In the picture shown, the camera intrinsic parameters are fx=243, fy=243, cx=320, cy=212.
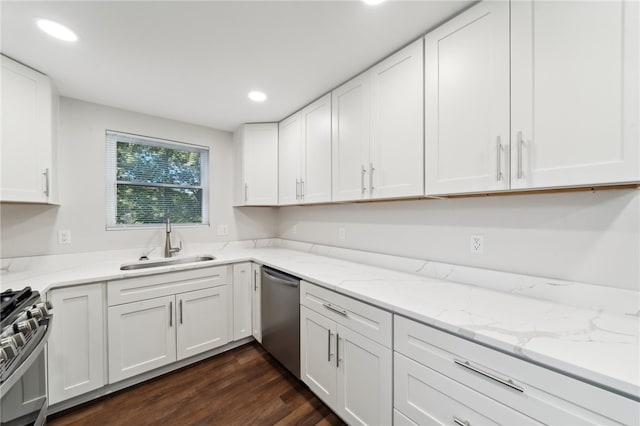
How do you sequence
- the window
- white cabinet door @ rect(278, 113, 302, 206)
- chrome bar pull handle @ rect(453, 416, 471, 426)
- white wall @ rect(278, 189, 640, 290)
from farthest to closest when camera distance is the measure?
1. white cabinet door @ rect(278, 113, 302, 206)
2. the window
3. white wall @ rect(278, 189, 640, 290)
4. chrome bar pull handle @ rect(453, 416, 471, 426)

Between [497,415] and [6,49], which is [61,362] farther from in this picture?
[497,415]

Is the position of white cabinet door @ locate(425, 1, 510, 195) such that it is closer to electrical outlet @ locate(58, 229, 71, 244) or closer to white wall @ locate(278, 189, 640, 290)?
white wall @ locate(278, 189, 640, 290)

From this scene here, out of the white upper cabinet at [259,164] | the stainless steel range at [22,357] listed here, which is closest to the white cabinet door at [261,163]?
the white upper cabinet at [259,164]

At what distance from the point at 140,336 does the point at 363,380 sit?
1.70 m

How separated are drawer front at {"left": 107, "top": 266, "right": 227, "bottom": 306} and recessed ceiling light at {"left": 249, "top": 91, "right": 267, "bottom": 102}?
5.09ft

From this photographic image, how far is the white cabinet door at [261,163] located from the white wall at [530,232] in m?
1.23

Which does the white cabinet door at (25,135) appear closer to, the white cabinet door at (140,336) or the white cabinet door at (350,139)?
the white cabinet door at (140,336)

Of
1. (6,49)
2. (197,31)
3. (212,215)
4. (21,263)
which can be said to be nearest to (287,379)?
(212,215)

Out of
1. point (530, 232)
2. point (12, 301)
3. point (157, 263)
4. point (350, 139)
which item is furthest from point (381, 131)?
point (157, 263)

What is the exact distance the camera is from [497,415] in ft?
2.75

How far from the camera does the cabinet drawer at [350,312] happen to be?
121 centimetres

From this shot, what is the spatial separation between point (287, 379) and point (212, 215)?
1842mm

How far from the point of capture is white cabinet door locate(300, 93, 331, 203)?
2076 millimetres

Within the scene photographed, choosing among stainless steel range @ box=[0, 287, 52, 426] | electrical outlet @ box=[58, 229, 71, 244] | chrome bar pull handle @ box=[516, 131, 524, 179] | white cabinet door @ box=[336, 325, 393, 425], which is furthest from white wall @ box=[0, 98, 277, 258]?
chrome bar pull handle @ box=[516, 131, 524, 179]
